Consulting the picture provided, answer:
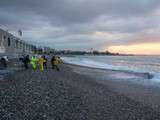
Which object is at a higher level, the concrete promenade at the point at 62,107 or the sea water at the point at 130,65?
the concrete promenade at the point at 62,107

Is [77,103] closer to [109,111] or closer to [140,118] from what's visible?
[109,111]

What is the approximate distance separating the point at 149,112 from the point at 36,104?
5479 mm

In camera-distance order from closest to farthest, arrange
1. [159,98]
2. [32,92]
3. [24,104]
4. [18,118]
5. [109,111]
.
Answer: [18,118], [24,104], [109,111], [32,92], [159,98]

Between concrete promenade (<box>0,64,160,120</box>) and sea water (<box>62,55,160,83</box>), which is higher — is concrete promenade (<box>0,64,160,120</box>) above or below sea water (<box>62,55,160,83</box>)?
above

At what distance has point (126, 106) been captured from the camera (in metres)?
14.4

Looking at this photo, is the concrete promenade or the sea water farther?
the sea water

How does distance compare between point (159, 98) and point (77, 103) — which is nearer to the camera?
point (77, 103)

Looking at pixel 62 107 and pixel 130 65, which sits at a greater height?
pixel 62 107

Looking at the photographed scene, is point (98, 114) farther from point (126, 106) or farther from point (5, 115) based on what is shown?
point (5, 115)

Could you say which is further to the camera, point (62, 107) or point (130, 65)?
point (130, 65)

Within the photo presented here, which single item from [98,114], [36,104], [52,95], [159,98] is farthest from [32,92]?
[159,98]

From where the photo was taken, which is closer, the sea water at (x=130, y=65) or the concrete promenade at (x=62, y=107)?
Result: the concrete promenade at (x=62, y=107)

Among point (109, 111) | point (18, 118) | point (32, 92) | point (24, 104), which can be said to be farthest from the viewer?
point (32, 92)

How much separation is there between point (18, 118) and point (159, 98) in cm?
1112
